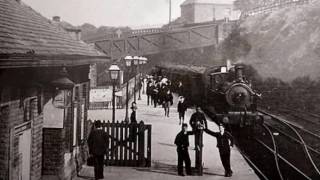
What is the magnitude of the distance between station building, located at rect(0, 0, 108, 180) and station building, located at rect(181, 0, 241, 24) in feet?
192

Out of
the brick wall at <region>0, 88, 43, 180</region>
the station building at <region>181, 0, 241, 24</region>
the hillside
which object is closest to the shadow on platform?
the brick wall at <region>0, 88, 43, 180</region>

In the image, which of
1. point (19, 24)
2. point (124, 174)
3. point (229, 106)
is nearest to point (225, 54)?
point (229, 106)

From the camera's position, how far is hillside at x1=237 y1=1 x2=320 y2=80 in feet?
106

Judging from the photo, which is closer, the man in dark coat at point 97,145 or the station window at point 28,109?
the station window at point 28,109

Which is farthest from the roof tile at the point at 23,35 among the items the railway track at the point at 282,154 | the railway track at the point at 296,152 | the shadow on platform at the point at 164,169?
the railway track at the point at 296,152

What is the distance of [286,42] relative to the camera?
37.5 metres

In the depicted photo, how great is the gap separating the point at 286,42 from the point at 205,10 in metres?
31.4

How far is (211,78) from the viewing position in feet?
63.9

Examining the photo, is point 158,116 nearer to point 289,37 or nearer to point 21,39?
point 21,39

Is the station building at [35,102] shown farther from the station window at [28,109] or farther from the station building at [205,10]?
the station building at [205,10]

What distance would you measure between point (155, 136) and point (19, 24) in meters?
9.28

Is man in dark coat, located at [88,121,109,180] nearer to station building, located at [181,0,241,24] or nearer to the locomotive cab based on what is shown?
the locomotive cab

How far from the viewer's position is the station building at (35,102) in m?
5.96

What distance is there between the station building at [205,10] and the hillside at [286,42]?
73.2 feet
